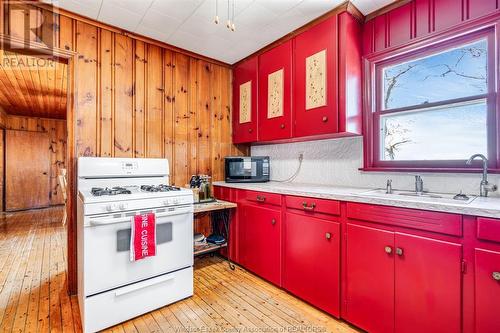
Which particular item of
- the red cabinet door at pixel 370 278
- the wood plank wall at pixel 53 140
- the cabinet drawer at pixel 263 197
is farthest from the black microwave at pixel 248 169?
the wood plank wall at pixel 53 140

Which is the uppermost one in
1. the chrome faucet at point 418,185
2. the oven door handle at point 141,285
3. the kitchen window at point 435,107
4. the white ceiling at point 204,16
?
the white ceiling at point 204,16

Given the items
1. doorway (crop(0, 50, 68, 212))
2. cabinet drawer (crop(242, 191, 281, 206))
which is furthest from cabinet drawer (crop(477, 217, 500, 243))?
doorway (crop(0, 50, 68, 212))

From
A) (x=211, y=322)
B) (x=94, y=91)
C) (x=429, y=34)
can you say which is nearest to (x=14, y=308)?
(x=211, y=322)

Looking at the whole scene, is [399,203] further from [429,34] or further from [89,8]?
[89,8]

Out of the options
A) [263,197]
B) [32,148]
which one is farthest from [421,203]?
[32,148]

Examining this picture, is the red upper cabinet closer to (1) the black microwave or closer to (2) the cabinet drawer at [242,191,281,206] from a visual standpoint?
(1) the black microwave

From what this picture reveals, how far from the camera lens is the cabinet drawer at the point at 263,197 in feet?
7.48

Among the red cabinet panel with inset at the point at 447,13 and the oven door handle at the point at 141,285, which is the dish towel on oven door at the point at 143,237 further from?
the red cabinet panel with inset at the point at 447,13

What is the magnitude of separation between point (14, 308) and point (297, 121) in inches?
110

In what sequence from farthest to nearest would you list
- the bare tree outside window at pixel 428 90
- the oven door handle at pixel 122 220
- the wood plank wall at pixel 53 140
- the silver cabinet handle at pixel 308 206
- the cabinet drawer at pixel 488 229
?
the wood plank wall at pixel 53 140
the silver cabinet handle at pixel 308 206
the bare tree outside window at pixel 428 90
the oven door handle at pixel 122 220
the cabinet drawer at pixel 488 229

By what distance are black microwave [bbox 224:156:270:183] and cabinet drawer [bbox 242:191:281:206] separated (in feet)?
1.15

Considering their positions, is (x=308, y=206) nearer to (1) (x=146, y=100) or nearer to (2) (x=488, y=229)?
(2) (x=488, y=229)

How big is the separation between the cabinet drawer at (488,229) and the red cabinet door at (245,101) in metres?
2.11

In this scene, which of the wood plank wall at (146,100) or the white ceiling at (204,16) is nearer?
the white ceiling at (204,16)
